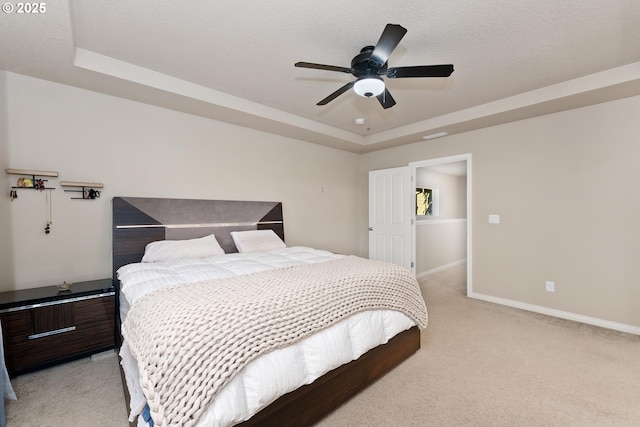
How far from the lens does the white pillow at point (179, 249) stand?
9.33 feet

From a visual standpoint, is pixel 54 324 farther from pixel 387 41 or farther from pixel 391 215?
pixel 391 215

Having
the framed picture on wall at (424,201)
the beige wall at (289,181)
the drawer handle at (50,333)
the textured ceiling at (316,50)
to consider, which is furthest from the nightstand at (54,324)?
the framed picture on wall at (424,201)

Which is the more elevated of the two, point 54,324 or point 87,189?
point 87,189

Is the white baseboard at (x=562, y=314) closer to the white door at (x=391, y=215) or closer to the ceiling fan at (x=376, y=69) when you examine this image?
the white door at (x=391, y=215)

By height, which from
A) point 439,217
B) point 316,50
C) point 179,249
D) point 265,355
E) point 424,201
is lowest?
point 265,355

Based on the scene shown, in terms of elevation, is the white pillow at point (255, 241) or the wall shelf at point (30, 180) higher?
the wall shelf at point (30, 180)

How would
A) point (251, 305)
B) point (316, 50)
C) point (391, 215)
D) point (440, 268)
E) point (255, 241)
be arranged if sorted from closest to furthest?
point (251, 305), point (316, 50), point (255, 241), point (391, 215), point (440, 268)

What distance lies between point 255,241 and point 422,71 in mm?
2591

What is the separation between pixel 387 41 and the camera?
5.74 ft

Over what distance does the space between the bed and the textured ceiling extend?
127cm

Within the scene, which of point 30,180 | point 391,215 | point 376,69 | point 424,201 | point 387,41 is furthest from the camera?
point 424,201

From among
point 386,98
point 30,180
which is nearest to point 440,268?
point 386,98

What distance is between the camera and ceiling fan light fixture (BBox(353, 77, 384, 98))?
211cm

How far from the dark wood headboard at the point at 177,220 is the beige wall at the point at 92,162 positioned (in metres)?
0.13
